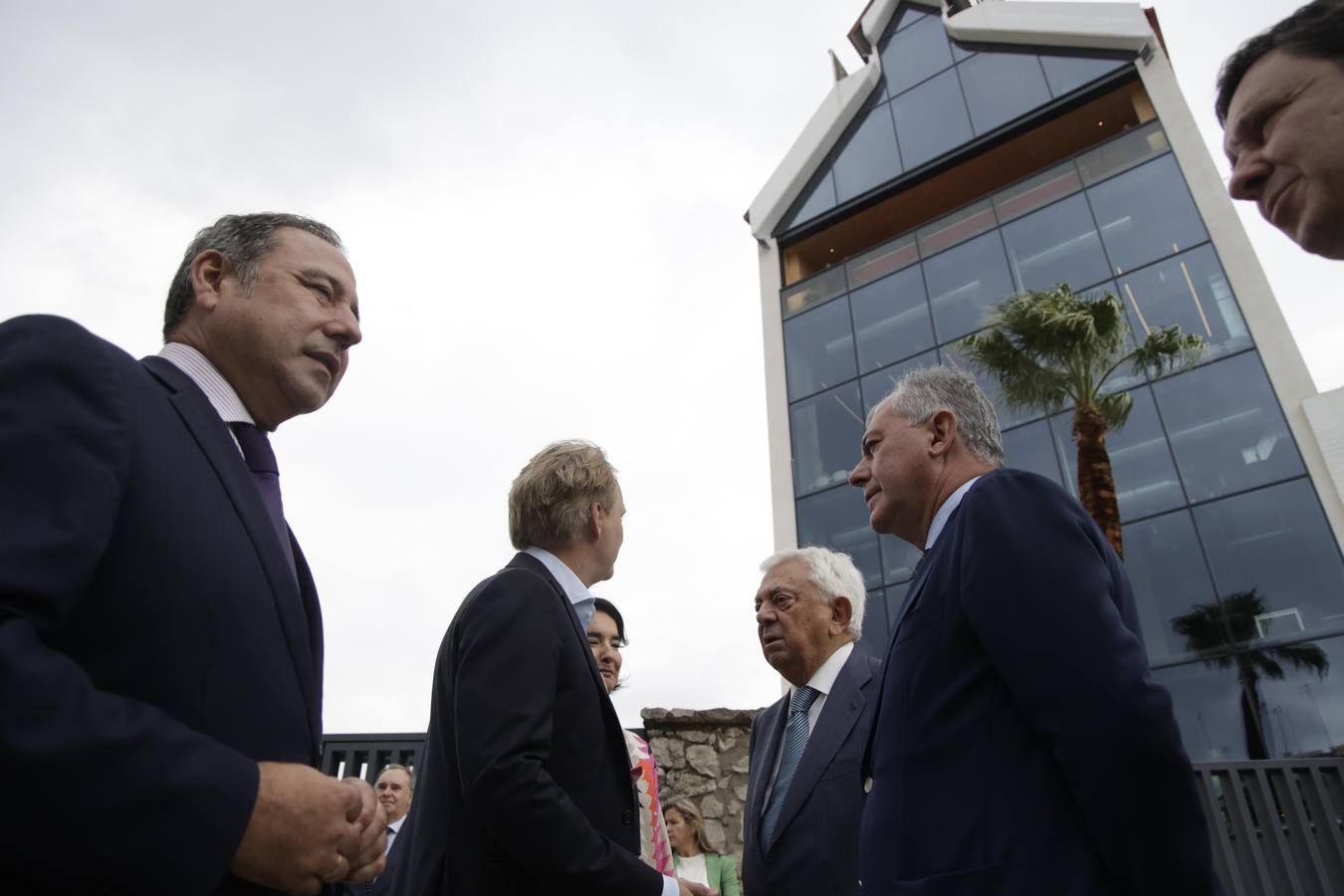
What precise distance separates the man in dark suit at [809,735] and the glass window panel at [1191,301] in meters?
12.3

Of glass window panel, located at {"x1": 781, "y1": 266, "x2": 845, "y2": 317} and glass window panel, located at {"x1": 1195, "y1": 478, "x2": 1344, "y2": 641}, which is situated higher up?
glass window panel, located at {"x1": 781, "y1": 266, "x2": 845, "y2": 317}

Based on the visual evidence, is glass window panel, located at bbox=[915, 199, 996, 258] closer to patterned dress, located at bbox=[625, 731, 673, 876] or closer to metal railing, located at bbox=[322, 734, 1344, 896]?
metal railing, located at bbox=[322, 734, 1344, 896]

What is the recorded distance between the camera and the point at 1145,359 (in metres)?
10.8

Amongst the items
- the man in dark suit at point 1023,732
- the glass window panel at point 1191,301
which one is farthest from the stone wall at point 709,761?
the glass window panel at point 1191,301

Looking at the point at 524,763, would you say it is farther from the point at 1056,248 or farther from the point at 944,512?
the point at 1056,248

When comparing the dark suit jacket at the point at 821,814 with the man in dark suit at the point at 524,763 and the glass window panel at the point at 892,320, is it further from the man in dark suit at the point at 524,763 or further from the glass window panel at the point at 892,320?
the glass window panel at the point at 892,320

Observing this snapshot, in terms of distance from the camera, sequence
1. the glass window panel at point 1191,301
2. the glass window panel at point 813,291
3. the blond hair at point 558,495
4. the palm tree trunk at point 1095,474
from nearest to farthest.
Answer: the blond hair at point 558,495
the palm tree trunk at point 1095,474
the glass window panel at point 1191,301
the glass window panel at point 813,291

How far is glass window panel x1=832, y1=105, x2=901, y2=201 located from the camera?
1948cm

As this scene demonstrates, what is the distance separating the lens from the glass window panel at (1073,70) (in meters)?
16.8

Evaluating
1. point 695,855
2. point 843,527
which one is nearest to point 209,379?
point 695,855

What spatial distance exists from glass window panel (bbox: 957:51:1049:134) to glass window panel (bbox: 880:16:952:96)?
0.94 metres

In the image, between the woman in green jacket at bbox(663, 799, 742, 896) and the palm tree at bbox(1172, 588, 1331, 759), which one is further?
the palm tree at bbox(1172, 588, 1331, 759)

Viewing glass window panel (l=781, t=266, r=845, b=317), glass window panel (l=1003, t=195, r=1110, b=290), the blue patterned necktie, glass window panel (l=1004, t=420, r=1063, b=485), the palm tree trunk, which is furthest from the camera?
glass window panel (l=781, t=266, r=845, b=317)

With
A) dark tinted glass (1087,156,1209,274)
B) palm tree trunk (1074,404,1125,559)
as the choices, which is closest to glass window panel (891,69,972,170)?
dark tinted glass (1087,156,1209,274)
